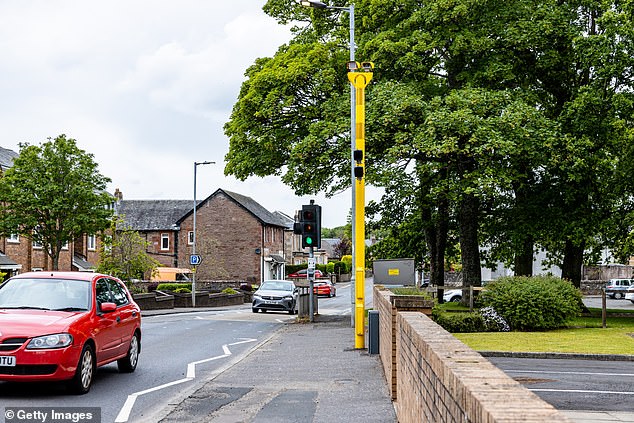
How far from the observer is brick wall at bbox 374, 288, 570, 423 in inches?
118

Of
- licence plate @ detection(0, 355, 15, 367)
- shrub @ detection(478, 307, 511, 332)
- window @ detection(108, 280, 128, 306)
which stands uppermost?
window @ detection(108, 280, 128, 306)

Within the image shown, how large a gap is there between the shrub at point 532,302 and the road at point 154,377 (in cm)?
727

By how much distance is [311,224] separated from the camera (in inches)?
966

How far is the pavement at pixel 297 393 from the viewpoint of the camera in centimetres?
962

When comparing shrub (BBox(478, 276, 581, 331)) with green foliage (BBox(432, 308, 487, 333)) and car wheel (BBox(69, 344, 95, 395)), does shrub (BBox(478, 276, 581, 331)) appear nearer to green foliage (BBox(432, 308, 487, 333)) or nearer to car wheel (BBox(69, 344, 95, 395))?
green foliage (BBox(432, 308, 487, 333))

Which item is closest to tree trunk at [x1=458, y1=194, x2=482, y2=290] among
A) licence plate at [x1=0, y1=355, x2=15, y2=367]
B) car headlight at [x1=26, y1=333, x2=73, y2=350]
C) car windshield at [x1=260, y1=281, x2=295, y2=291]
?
car windshield at [x1=260, y1=281, x2=295, y2=291]

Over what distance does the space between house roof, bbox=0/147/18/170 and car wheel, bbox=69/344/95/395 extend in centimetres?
3636

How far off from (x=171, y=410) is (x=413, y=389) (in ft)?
15.1

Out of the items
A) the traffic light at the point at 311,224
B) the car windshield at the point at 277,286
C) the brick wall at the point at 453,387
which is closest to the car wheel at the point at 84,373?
the brick wall at the point at 453,387

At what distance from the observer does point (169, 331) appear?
23469 mm

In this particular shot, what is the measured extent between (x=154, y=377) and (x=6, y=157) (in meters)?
39.4

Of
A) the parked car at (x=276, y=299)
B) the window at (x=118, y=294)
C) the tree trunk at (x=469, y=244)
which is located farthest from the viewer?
the parked car at (x=276, y=299)

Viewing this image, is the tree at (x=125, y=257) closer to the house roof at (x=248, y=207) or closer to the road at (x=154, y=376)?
the road at (x=154, y=376)

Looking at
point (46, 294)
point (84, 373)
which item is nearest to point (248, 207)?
point (46, 294)
